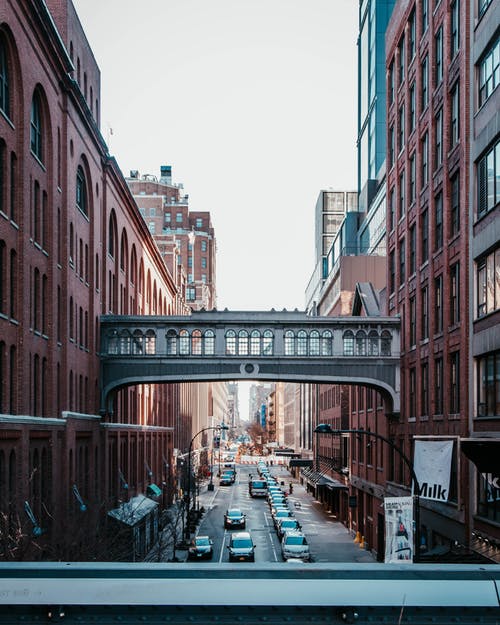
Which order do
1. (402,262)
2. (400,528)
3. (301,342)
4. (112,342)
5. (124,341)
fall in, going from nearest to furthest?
(400,528) < (402,262) < (301,342) < (112,342) < (124,341)

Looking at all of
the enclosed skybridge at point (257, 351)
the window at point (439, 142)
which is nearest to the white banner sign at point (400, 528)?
the window at point (439, 142)

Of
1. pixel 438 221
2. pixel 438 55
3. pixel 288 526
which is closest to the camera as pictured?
pixel 438 221

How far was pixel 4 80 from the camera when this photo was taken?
2891 centimetres

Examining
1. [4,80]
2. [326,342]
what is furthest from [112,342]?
[4,80]

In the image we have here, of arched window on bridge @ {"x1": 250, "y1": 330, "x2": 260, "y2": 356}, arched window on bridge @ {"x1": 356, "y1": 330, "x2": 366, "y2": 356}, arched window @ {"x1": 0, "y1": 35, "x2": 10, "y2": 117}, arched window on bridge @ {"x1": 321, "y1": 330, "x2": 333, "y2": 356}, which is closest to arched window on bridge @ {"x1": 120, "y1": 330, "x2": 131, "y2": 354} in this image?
arched window on bridge @ {"x1": 250, "y1": 330, "x2": 260, "y2": 356}

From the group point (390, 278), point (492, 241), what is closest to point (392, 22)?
point (390, 278)

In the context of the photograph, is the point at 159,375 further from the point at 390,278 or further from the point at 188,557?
→ the point at 390,278

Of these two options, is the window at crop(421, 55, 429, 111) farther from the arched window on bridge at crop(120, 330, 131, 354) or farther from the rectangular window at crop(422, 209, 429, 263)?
the arched window on bridge at crop(120, 330, 131, 354)

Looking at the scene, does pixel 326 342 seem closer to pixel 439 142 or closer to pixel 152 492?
pixel 439 142

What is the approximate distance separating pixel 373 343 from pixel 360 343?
0.71 m

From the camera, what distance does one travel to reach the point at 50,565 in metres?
6.00

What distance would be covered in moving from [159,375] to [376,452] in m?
14.2

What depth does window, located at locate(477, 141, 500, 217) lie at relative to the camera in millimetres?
27922

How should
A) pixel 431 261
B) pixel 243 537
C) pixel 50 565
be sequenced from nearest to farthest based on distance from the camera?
pixel 50 565
pixel 431 261
pixel 243 537
